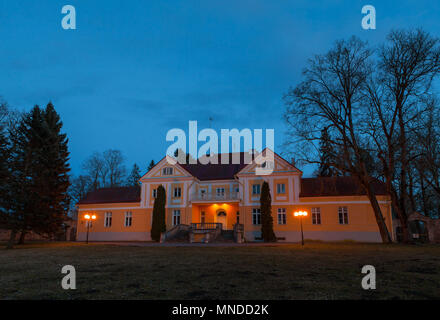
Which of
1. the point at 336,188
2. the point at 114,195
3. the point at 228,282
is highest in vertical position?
the point at 336,188

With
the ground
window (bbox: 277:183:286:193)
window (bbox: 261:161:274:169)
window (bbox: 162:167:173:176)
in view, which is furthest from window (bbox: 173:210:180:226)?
the ground

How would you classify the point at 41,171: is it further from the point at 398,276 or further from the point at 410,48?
the point at 410,48

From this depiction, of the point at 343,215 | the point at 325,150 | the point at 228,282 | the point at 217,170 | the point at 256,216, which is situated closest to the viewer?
the point at 228,282

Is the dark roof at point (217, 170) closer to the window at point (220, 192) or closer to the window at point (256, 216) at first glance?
the window at point (220, 192)

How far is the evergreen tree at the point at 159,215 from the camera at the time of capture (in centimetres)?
3148

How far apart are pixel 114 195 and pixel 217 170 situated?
39.6ft

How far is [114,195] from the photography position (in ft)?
121

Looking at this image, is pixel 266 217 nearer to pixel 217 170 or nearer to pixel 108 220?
pixel 217 170

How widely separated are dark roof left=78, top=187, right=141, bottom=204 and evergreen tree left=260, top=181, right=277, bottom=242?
536 inches

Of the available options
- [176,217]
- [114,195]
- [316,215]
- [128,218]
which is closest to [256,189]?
[316,215]

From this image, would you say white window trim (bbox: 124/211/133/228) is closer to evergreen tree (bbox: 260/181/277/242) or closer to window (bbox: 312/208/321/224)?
evergreen tree (bbox: 260/181/277/242)

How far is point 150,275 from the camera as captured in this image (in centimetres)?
852

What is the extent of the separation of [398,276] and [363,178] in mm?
15235

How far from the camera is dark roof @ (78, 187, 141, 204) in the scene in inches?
1405
